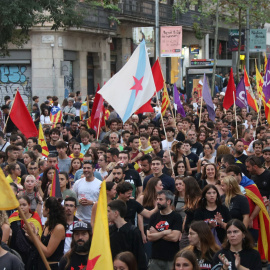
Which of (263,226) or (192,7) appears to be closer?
(263,226)

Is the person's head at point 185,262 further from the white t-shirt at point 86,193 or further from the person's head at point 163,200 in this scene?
the white t-shirt at point 86,193

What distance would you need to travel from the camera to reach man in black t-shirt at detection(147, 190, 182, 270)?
25.5 feet

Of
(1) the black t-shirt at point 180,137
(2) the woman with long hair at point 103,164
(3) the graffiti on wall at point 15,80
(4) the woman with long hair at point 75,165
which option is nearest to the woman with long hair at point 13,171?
(4) the woman with long hair at point 75,165

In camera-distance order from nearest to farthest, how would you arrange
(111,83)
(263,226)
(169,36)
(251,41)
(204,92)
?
(263,226), (111,83), (204,92), (169,36), (251,41)

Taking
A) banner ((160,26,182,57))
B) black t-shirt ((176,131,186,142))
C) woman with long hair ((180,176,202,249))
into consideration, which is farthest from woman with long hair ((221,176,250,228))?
banner ((160,26,182,57))

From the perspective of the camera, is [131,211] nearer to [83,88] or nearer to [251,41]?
[83,88]

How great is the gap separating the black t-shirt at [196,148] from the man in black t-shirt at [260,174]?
3.34m

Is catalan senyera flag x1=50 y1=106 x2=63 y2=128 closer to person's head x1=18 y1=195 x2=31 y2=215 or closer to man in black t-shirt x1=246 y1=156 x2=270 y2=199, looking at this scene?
man in black t-shirt x1=246 y1=156 x2=270 y2=199

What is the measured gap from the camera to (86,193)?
30.9ft

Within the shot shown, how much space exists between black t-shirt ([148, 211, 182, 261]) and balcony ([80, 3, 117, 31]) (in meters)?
22.9

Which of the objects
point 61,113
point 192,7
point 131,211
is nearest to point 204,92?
point 61,113

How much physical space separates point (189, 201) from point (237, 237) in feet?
5.93

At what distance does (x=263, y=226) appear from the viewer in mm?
9297

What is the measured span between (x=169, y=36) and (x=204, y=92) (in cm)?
1066
